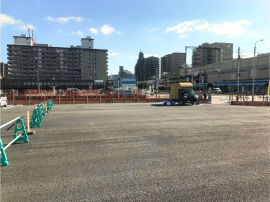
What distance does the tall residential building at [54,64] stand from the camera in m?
101

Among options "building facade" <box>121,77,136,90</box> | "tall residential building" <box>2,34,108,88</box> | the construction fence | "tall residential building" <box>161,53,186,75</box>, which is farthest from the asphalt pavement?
"tall residential building" <box>161,53,186,75</box>

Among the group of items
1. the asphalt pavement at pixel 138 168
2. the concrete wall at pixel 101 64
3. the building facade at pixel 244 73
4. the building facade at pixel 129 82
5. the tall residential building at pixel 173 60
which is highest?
the tall residential building at pixel 173 60

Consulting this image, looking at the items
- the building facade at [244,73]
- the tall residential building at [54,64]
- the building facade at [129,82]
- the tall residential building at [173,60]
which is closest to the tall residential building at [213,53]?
the building facade at [244,73]

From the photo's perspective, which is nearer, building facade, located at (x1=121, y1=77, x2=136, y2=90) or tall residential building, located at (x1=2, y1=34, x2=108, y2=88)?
building facade, located at (x1=121, y1=77, x2=136, y2=90)

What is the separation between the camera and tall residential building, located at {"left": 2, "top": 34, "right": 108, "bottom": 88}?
101 meters

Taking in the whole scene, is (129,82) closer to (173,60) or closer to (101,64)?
(101,64)

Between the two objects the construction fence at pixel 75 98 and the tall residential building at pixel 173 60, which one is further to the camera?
the tall residential building at pixel 173 60

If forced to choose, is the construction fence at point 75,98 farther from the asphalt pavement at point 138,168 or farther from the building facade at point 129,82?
the asphalt pavement at point 138,168

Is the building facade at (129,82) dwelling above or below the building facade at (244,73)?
below

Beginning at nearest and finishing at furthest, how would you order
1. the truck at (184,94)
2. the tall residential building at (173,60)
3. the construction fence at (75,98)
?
the truck at (184,94) → the construction fence at (75,98) → the tall residential building at (173,60)

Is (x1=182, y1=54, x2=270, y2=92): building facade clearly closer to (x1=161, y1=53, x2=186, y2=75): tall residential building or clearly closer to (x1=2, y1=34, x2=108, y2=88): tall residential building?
(x1=161, y1=53, x2=186, y2=75): tall residential building

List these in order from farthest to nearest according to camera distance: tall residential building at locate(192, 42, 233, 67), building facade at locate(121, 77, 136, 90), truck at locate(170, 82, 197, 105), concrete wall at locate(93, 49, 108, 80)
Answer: concrete wall at locate(93, 49, 108, 80), tall residential building at locate(192, 42, 233, 67), building facade at locate(121, 77, 136, 90), truck at locate(170, 82, 197, 105)

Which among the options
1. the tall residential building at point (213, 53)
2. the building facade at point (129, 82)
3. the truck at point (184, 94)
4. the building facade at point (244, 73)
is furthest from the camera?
the tall residential building at point (213, 53)

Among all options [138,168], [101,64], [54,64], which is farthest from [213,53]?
[138,168]
